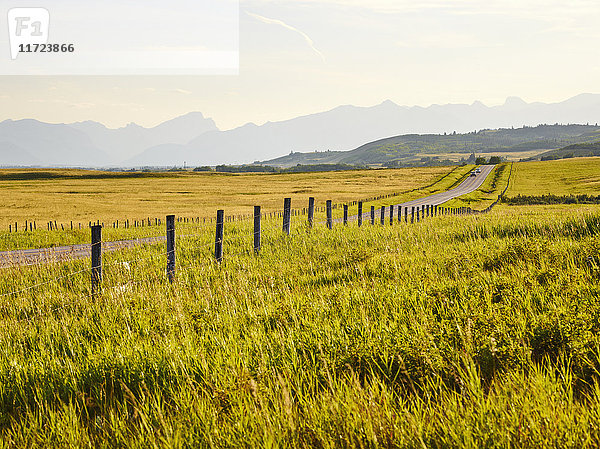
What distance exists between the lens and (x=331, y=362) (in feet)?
12.8

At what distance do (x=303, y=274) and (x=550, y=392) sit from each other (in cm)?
571

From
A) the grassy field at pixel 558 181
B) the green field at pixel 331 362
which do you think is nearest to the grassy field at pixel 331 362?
the green field at pixel 331 362

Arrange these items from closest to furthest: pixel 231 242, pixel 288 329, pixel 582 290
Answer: pixel 288 329
pixel 582 290
pixel 231 242

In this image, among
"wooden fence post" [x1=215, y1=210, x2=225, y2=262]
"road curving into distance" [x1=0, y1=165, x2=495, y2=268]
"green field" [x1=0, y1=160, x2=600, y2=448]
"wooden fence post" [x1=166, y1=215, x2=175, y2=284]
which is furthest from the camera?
"wooden fence post" [x1=215, y1=210, x2=225, y2=262]

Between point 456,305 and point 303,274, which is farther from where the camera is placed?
point 303,274

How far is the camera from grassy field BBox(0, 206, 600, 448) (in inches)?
113

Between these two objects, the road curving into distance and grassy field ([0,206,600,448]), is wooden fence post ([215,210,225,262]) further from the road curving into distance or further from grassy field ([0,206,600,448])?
grassy field ([0,206,600,448])

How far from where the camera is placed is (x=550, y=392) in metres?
3.03

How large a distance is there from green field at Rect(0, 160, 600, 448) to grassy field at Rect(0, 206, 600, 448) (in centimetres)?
2

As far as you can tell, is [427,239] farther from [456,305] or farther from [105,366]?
[105,366]

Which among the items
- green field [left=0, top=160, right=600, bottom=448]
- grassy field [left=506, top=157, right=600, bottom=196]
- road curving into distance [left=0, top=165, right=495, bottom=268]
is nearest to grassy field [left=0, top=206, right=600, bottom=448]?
green field [left=0, top=160, right=600, bottom=448]

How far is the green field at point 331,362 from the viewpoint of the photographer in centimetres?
287

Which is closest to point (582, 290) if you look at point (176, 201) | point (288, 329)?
point (288, 329)

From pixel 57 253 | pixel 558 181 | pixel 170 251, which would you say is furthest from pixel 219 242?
pixel 558 181
